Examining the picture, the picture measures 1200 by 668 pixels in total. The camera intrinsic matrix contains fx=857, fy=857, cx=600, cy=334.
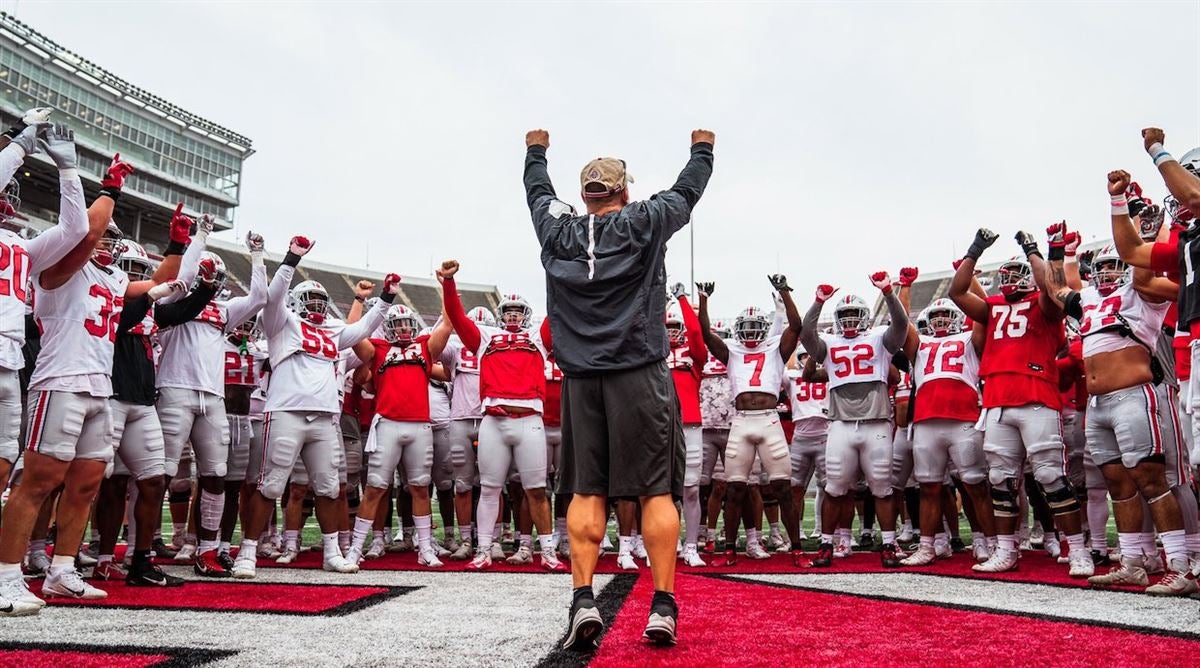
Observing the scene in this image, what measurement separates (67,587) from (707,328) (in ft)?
17.2

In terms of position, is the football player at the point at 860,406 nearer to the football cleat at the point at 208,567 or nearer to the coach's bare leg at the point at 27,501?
the football cleat at the point at 208,567

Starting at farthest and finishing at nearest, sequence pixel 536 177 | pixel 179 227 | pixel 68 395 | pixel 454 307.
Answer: pixel 454 307
pixel 179 227
pixel 68 395
pixel 536 177

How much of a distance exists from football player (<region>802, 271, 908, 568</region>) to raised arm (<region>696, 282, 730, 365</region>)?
2.55 feet

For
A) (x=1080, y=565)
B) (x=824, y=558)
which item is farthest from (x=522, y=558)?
(x=1080, y=565)

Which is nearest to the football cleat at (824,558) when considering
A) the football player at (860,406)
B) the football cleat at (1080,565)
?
the football player at (860,406)

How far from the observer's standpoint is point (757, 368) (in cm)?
815

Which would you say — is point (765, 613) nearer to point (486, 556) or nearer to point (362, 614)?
point (362, 614)

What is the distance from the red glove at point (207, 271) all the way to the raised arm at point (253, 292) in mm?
262

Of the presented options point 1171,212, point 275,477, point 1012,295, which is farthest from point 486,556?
point 1171,212

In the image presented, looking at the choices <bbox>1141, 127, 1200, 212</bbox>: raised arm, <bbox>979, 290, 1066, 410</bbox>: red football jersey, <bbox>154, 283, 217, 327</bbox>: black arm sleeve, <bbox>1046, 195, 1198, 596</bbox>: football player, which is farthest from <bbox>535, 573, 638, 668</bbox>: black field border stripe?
<bbox>1141, 127, 1200, 212</bbox>: raised arm

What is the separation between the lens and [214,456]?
621 centimetres

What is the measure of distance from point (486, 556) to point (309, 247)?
283 cm

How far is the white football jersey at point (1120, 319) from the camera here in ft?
18.5

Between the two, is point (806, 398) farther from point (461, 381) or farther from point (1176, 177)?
point (1176, 177)
